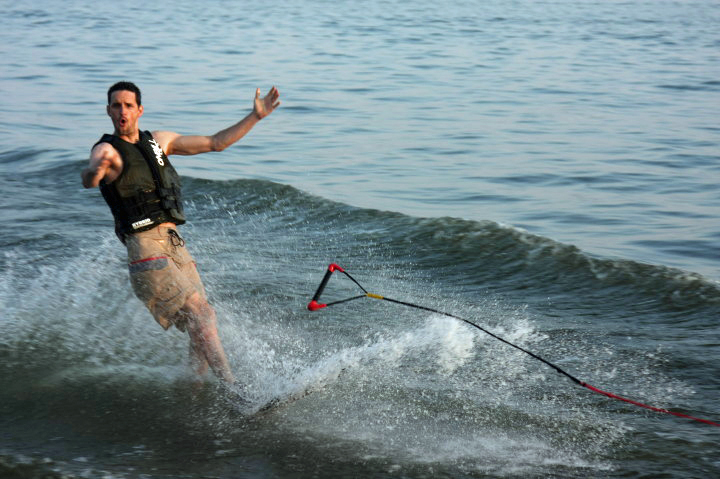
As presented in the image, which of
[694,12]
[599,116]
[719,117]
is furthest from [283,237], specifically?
[694,12]

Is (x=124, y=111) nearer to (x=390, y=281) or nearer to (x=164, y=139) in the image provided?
(x=164, y=139)

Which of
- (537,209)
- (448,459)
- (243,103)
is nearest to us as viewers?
(448,459)

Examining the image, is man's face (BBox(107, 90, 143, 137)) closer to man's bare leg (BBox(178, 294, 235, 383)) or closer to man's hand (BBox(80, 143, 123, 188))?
man's hand (BBox(80, 143, 123, 188))

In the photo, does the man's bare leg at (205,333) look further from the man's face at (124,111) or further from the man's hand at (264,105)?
the man's hand at (264,105)

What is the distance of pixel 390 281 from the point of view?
27.2 feet

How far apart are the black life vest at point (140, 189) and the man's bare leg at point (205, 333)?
1.68 ft

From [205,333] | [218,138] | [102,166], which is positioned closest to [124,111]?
[102,166]

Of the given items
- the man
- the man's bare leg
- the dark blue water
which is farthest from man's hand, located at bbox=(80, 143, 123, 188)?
the dark blue water

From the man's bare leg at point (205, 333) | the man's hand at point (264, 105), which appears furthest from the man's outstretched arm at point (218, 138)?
the man's bare leg at point (205, 333)

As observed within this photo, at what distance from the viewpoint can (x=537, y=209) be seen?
10.9 m

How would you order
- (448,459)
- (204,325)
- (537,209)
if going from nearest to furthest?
(448,459) < (204,325) < (537,209)

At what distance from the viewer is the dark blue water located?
4973 mm

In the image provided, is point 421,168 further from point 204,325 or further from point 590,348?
point 204,325

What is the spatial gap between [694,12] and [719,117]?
22614mm
